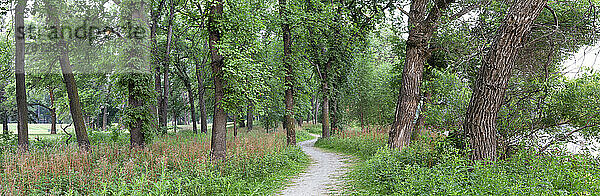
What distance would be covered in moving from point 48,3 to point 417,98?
38.4 feet

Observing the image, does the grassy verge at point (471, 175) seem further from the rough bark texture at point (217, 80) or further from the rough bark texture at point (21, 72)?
the rough bark texture at point (21, 72)

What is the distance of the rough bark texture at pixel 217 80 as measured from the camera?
9578 millimetres

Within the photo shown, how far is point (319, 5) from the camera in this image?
14625mm

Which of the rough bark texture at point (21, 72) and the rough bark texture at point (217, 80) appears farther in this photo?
the rough bark texture at point (21, 72)

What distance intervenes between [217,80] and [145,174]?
10.2 feet

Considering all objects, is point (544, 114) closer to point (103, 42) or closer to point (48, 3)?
point (103, 42)

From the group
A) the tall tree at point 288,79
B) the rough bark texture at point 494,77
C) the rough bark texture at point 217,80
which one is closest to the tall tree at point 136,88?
the rough bark texture at point 217,80

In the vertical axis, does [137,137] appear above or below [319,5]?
below

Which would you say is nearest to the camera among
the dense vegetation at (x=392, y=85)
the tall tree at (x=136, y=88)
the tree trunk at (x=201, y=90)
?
the dense vegetation at (x=392, y=85)

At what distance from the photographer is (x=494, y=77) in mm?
6270

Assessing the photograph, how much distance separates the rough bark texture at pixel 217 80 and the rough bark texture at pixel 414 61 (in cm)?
462

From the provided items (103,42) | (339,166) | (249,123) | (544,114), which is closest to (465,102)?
(544,114)

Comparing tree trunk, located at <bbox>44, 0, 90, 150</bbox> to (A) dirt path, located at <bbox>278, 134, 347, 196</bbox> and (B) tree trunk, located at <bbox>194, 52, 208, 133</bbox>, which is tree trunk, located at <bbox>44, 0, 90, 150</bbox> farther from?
(B) tree trunk, located at <bbox>194, 52, 208, 133</bbox>

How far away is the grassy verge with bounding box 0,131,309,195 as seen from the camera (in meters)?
6.47
